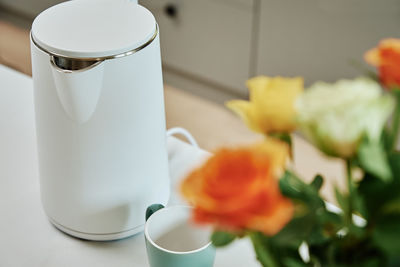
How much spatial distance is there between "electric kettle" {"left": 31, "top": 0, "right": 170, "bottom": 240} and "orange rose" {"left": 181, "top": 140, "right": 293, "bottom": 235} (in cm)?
26

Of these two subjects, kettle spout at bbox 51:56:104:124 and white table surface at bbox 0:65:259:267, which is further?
white table surface at bbox 0:65:259:267

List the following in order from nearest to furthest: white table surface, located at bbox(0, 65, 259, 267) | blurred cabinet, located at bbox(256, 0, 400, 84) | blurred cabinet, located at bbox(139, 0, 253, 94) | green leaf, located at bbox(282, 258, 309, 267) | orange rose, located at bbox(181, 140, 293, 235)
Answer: orange rose, located at bbox(181, 140, 293, 235) → green leaf, located at bbox(282, 258, 309, 267) → white table surface, located at bbox(0, 65, 259, 267) → blurred cabinet, located at bbox(256, 0, 400, 84) → blurred cabinet, located at bbox(139, 0, 253, 94)

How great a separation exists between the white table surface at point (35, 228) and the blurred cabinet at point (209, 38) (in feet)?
3.78

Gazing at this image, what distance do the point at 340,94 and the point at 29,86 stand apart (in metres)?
0.70

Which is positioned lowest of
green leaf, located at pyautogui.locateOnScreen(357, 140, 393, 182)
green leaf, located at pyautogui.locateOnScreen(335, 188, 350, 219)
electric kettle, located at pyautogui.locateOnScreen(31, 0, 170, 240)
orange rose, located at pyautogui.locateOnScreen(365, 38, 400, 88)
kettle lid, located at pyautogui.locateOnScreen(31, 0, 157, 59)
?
electric kettle, located at pyautogui.locateOnScreen(31, 0, 170, 240)

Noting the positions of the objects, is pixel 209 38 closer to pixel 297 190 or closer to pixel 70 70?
pixel 70 70

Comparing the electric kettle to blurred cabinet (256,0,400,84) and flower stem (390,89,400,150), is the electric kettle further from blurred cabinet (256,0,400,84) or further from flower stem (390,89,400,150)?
blurred cabinet (256,0,400,84)

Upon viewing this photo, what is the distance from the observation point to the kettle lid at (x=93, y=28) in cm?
54

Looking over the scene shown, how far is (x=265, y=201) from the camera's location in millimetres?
272

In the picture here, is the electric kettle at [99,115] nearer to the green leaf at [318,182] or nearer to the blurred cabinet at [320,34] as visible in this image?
the green leaf at [318,182]

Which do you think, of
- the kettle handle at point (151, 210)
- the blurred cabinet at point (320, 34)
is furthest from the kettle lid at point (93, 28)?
the blurred cabinet at point (320, 34)

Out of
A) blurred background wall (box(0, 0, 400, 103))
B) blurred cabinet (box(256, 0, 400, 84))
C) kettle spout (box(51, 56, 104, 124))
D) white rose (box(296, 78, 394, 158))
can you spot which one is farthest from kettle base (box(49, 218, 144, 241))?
blurred cabinet (box(256, 0, 400, 84))

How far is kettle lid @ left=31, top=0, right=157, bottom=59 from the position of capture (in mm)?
539

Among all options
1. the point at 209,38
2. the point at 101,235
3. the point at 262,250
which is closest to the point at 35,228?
the point at 101,235
